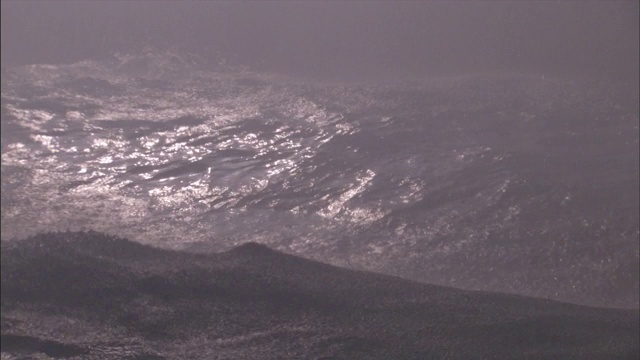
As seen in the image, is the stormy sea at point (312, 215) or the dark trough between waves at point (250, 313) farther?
the stormy sea at point (312, 215)

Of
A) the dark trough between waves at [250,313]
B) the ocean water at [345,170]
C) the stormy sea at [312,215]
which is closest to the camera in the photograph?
the dark trough between waves at [250,313]

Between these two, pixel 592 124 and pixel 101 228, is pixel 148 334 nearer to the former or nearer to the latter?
pixel 101 228

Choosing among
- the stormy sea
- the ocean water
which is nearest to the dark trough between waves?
the stormy sea

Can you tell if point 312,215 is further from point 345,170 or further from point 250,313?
point 250,313

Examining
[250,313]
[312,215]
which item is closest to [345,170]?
[312,215]

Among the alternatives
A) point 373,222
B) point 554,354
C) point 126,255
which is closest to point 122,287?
point 126,255

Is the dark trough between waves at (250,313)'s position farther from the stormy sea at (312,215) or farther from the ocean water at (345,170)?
the ocean water at (345,170)

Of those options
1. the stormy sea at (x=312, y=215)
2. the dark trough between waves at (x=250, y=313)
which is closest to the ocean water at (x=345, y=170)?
the stormy sea at (x=312, y=215)
